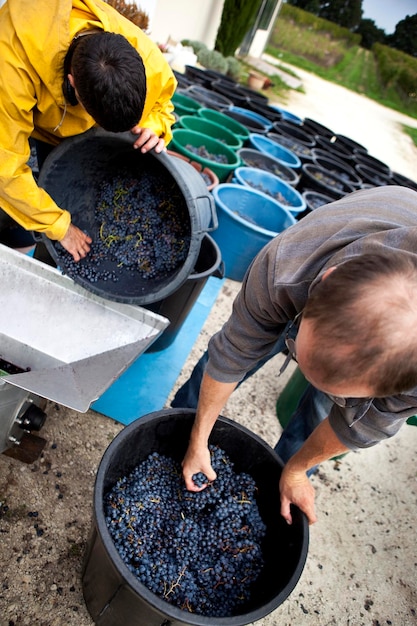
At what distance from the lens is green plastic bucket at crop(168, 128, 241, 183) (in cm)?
350

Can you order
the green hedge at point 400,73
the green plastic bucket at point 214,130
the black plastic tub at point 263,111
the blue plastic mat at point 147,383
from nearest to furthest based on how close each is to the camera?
the blue plastic mat at point 147,383, the green plastic bucket at point 214,130, the black plastic tub at point 263,111, the green hedge at point 400,73

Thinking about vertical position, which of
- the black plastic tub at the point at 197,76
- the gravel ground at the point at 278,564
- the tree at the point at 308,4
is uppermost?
the tree at the point at 308,4

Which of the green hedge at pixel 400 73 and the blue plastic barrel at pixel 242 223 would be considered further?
the green hedge at pixel 400 73

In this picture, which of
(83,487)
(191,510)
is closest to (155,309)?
(83,487)

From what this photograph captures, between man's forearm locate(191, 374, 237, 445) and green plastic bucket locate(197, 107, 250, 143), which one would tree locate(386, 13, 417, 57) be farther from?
man's forearm locate(191, 374, 237, 445)

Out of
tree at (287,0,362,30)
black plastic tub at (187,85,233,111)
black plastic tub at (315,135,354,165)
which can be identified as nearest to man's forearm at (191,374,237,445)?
black plastic tub at (187,85,233,111)

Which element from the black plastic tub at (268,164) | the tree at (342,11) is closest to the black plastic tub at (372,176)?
the black plastic tub at (268,164)

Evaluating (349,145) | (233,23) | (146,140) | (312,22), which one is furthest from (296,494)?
(312,22)

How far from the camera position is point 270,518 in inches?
54.4

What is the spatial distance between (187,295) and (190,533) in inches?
42.6

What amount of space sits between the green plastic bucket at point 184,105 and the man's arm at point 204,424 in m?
3.67

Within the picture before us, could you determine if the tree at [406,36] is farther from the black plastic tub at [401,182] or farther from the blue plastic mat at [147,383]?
the blue plastic mat at [147,383]

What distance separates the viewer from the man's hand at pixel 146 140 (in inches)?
56.4

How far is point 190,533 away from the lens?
1271 millimetres
